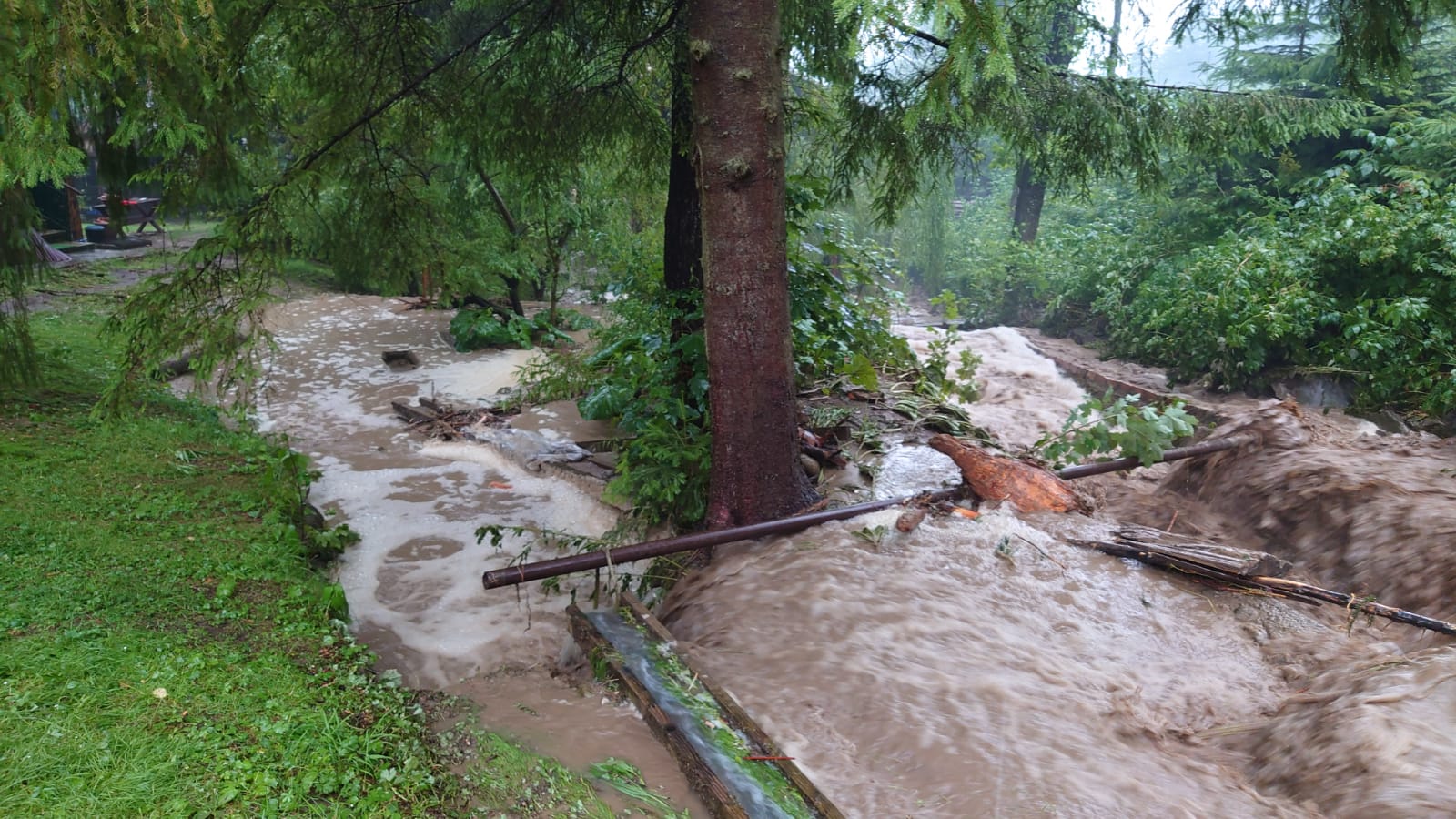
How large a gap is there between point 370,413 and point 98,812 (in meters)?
8.69

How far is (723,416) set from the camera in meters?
5.12

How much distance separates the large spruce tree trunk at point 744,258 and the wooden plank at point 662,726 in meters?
1.17

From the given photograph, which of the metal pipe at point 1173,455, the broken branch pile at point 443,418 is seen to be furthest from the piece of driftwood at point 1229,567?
the broken branch pile at point 443,418

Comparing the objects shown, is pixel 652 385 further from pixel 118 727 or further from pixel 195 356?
pixel 118 727

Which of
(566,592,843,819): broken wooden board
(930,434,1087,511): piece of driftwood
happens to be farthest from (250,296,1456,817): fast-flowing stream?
(930,434,1087,511): piece of driftwood

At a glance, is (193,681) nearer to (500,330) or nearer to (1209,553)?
(1209,553)

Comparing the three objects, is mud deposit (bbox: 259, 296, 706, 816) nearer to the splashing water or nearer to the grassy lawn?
the splashing water

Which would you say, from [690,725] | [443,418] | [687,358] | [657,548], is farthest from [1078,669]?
[443,418]

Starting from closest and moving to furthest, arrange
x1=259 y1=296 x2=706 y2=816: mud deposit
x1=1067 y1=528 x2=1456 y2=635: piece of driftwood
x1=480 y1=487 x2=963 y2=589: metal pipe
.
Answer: x1=259 y1=296 x2=706 y2=816: mud deposit → x1=1067 y1=528 x2=1456 y2=635: piece of driftwood → x1=480 y1=487 x2=963 y2=589: metal pipe

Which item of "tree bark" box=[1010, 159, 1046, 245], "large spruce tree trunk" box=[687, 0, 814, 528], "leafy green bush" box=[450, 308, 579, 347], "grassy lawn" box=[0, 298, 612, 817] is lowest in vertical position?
"grassy lawn" box=[0, 298, 612, 817]

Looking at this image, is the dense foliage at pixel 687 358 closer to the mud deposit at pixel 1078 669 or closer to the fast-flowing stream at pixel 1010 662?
the fast-flowing stream at pixel 1010 662

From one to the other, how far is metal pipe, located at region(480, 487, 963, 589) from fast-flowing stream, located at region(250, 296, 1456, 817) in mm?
130

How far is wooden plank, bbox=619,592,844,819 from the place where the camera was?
304cm

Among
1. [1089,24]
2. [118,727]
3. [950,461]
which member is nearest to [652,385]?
[950,461]
